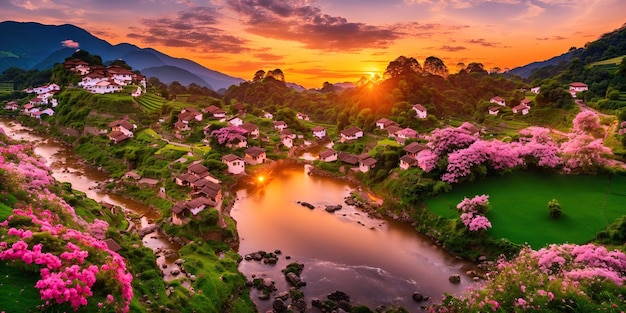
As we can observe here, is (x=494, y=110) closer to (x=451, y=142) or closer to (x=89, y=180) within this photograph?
(x=451, y=142)

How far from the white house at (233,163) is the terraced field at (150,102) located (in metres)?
33.4

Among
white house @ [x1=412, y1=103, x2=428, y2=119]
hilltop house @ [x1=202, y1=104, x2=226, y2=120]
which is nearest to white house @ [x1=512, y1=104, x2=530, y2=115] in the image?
white house @ [x1=412, y1=103, x2=428, y2=119]

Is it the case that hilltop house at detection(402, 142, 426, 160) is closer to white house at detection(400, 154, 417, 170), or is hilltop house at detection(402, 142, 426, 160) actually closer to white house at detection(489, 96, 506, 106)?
white house at detection(400, 154, 417, 170)

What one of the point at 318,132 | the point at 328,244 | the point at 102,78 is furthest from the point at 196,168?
the point at 102,78

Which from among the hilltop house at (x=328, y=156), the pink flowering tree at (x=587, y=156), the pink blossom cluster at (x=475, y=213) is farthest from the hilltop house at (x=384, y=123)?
the pink blossom cluster at (x=475, y=213)

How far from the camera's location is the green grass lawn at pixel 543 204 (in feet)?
110

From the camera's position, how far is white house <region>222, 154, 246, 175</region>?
5341 centimetres

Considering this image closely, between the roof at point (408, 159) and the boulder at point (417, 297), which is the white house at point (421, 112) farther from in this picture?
the boulder at point (417, 297)

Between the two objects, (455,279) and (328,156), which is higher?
(328,156)

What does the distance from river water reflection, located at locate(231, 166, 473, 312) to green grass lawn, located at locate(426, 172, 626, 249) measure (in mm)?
5884

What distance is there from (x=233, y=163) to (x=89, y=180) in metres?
18.4

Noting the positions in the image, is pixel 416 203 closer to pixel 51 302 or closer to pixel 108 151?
pixel 51 302

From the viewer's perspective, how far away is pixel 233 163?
53.5m

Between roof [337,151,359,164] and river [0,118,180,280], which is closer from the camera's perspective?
river [0,118,180,280]
